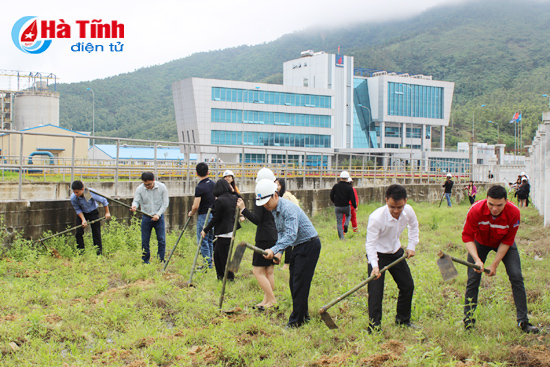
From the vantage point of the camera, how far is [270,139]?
215ft

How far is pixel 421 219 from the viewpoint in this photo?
1653 centimetres

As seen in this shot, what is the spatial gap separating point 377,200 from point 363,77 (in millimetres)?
64122

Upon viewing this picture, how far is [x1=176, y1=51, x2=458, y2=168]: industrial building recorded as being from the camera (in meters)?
60.8

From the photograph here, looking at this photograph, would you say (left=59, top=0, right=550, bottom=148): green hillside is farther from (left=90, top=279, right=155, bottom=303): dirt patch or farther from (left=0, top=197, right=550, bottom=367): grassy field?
(left=90, top=279, right=155, bottom=303): dirt patch

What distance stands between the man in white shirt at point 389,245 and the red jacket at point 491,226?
0.61 metres

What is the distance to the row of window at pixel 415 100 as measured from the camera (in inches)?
3135

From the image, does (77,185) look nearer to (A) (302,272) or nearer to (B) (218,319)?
(B) (218,319)

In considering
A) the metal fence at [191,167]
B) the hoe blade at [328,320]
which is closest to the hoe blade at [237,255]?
the hoe blade at [328,320]

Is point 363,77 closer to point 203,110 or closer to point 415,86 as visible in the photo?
point 415,86

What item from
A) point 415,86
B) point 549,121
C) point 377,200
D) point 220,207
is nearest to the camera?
point 220,207

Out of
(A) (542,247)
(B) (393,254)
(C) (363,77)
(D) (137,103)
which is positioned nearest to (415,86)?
(C) (363,77)

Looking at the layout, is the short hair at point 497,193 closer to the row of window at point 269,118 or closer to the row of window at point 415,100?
the row of window at point 269,118

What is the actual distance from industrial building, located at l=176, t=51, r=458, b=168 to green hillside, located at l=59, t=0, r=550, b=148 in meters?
22.6

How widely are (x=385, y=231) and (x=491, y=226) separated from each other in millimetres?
1136
